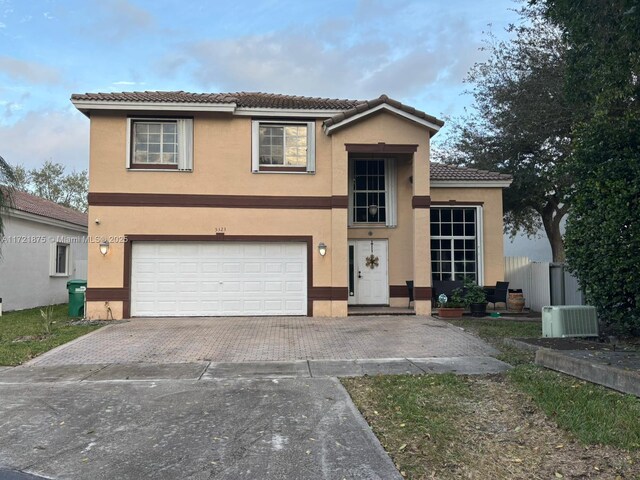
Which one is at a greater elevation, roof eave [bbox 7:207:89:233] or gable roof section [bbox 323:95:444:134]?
gable roof section [bbox 323:95:444:134]

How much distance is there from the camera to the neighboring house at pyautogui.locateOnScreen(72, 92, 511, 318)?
Answer: 13.4 meters

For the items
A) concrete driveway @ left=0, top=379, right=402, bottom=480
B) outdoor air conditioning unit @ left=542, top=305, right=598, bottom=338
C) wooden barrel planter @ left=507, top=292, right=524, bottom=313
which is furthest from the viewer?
wooden barrel planter @ left=507, top=292, right=524, bottom=313

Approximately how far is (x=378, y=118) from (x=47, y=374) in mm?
10325

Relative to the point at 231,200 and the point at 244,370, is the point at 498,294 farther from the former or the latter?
the point at 244,370

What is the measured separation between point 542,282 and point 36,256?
17460 mm

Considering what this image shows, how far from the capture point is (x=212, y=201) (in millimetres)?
13602

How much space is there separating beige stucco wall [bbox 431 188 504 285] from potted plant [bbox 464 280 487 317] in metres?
1.59

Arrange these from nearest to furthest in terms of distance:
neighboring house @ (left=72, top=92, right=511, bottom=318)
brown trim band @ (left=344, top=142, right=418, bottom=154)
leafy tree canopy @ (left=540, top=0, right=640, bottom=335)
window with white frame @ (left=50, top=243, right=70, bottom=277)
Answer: leafy tree canopy @ (left=540, top=0, right=640, bottom=335) < neighboring house @ (left=72, top=92, right=511, bottom=318) < brown trim band @ (left=344, top=142, right=418, bottom=154) < window with white frame @ (left=50, top=243, right=70, bottom=277)

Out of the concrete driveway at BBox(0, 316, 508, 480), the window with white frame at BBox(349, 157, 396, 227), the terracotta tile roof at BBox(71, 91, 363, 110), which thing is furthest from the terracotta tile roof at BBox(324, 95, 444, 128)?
the concrete driveway at BBox(0, 316, 508, 480)

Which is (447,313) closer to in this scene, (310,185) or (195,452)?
(310,185)

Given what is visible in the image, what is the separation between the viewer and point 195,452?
14.5 ft

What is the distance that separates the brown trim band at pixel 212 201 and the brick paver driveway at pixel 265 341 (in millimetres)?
3194

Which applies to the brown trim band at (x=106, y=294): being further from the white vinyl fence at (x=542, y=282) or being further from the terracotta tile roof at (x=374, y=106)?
the white vinyl fence at (x=542, y=282)

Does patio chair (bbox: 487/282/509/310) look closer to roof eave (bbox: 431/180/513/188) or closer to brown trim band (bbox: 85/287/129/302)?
roof eave (bbox: 431/180/513/188)
